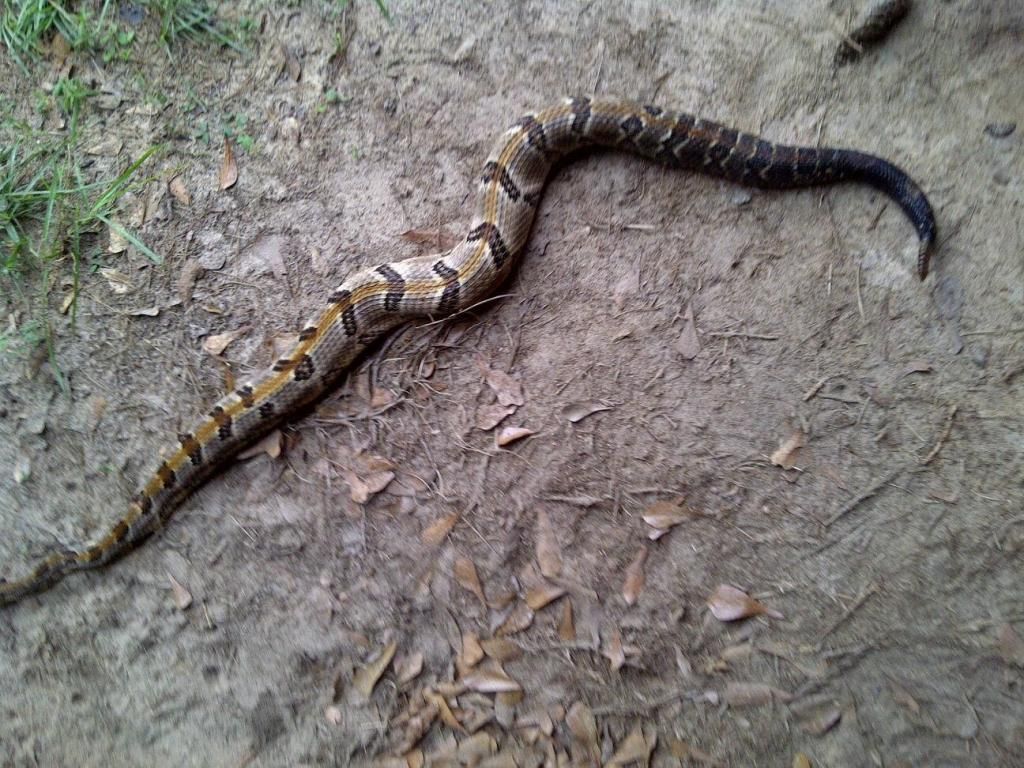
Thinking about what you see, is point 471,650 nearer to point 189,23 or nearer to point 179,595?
point 179,595

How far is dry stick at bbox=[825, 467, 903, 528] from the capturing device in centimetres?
282

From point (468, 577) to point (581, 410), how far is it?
0.97m

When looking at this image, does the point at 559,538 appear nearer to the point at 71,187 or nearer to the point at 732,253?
the point at 732,253

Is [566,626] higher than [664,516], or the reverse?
[664,516]

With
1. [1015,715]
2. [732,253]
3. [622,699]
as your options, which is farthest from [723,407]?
[1015,715]

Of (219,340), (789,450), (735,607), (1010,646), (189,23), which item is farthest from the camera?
(189,23)

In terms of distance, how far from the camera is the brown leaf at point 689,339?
3023 mm

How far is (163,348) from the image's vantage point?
316 cm

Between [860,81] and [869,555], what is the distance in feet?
7.56

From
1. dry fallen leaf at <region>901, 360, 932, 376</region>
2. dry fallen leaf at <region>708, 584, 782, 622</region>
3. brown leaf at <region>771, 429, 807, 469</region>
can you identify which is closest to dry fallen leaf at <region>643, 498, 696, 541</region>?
dry fallen leaf at <region>708, 584, 782, 622</region>

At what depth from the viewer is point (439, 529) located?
297cm

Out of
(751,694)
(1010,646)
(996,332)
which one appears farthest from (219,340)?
(1010,646)

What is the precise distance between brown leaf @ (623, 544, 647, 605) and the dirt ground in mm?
19

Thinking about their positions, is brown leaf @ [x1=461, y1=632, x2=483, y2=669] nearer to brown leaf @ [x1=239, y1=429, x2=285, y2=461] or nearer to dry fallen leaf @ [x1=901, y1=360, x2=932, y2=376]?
brown leaf @ [x1=239, y1=429, x2=285, y2=461]
